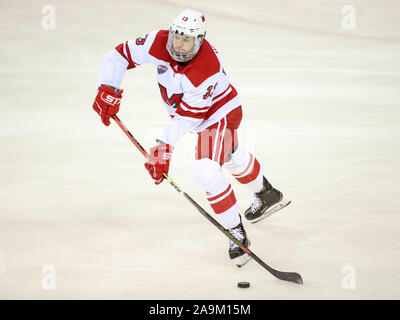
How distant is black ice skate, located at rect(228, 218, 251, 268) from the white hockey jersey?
0.52 m

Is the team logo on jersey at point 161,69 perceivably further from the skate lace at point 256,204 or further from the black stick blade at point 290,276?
the black stick blade at point 290,276

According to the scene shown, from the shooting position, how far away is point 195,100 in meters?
2.74

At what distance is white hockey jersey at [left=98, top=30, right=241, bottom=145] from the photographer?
2.74m

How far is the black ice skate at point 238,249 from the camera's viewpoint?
112 inches

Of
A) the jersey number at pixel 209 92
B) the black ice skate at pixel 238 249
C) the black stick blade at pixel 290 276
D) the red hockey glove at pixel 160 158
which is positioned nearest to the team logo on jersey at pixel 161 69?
the jersey number at pixel 209 92

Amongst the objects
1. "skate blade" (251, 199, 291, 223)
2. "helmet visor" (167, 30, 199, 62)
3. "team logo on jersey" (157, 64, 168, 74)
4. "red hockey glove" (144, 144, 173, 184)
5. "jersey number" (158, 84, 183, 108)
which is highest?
"helmet visor" (167, 30, 199, 62)

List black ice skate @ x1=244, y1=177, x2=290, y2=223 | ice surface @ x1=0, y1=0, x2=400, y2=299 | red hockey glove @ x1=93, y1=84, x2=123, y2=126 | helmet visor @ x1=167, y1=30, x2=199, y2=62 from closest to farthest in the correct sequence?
helmet visor @ x1=167, y1=30, x2=199, y2=62 → ice surface @ x1=0, y1=0, x2=400, y2=299 → red hockey glove @ x1=93, y1=84, x2=123, y2=126 → black ice skate @ x1=244, y1=177, x2=290, y2=223

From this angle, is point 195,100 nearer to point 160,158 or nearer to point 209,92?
point 209,92

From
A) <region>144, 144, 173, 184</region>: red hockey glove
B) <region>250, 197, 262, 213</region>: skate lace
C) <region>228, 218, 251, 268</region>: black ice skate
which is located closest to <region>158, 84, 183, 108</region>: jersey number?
<region>144, 144, 173, 184</region>: red hockey glove

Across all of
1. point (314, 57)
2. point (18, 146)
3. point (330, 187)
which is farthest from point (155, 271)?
point (314, 57)

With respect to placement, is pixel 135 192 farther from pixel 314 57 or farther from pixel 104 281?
pixel 314 57

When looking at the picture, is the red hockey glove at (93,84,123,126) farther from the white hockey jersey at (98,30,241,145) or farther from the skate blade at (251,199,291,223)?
the skate blade at (251,199,291,223)

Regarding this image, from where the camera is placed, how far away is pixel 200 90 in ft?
8.95

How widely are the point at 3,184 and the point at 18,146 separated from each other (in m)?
0.55
